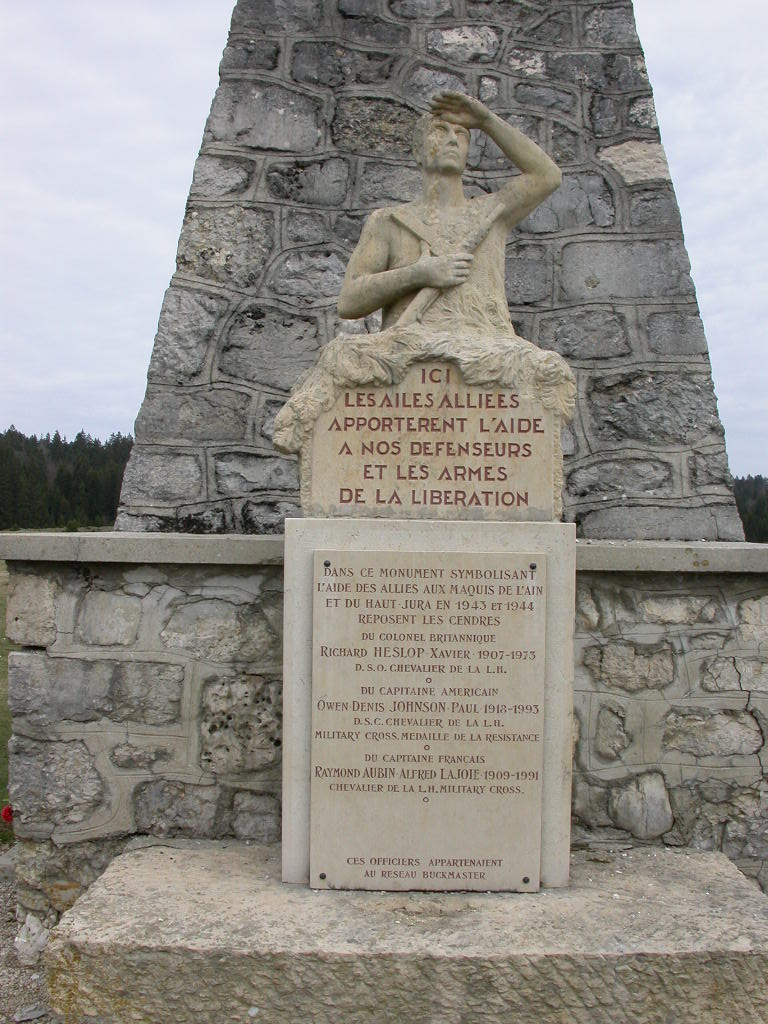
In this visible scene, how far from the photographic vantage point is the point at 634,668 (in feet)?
11.5

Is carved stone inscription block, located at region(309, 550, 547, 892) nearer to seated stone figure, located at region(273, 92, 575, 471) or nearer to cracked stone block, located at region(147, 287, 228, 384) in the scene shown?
seated stone figure, located at region(273, 92, 575, 471)

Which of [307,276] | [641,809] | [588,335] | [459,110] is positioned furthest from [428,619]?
[307,276]

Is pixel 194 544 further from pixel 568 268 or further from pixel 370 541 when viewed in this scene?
pixel 568 268

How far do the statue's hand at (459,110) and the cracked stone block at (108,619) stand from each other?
6.87 feet

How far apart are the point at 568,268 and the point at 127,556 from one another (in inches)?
107

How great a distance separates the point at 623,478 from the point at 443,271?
189cm

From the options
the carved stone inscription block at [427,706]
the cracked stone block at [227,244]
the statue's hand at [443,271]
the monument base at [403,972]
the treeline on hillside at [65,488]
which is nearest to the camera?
the monument base at [403,972]

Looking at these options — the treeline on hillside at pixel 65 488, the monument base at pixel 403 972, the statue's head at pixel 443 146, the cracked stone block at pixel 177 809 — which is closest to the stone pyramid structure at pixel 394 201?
the cracked stone block at pixel 177 809

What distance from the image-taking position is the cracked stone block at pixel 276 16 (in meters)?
4.91

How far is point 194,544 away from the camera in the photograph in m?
3.44

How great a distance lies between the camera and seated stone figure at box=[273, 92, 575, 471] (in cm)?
292

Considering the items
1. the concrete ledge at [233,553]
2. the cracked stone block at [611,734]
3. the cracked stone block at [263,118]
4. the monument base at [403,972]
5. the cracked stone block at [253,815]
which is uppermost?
the cracked stone block at [263,118]

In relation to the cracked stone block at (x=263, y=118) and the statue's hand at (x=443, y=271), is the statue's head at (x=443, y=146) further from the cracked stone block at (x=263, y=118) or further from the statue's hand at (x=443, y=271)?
the cracked stone block at (x=263, y=118)

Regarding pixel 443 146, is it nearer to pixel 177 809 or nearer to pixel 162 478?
pixel 162 478
